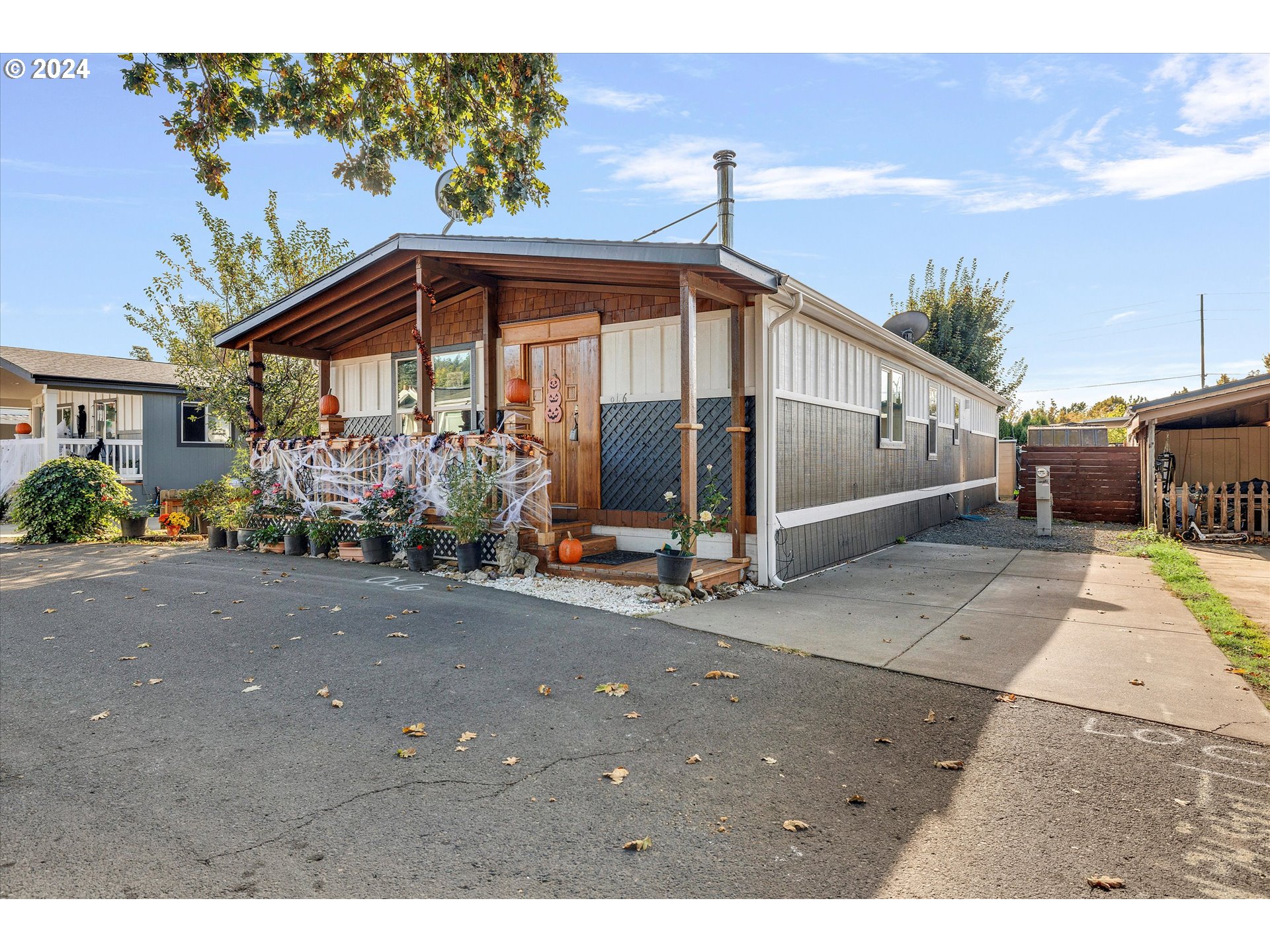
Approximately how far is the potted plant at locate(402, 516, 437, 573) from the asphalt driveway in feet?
8.65

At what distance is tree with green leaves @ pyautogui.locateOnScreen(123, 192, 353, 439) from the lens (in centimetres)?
1282

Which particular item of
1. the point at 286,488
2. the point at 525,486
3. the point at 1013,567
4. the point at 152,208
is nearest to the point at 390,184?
the point at 525,486

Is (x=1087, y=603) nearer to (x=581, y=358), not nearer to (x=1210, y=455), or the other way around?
(x=581, y=358)

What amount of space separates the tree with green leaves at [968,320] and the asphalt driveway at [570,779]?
25141mm

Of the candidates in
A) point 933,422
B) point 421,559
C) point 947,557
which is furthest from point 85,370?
point 933,422

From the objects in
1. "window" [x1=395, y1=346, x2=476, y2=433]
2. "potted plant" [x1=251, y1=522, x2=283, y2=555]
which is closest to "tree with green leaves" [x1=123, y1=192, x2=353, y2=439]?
"window" [x1=395, y1=346, x2=476, y2=433]

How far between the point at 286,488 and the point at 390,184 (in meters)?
5.03

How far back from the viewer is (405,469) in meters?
8.27

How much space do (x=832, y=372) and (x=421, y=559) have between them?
5.60m

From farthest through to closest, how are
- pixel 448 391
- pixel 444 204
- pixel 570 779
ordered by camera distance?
pixel 448 391 → pixel 444 204 → pixel 570 779

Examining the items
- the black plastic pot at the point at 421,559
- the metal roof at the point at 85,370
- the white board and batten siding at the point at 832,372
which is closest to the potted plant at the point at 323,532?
the black plastic pot at the point at 421,559

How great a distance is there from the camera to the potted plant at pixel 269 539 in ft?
30.8

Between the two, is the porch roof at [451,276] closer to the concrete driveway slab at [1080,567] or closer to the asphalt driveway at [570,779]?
the asphalt driveway at [570,779]

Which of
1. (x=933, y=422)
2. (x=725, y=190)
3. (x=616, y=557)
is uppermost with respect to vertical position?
(x=725, y=190)
